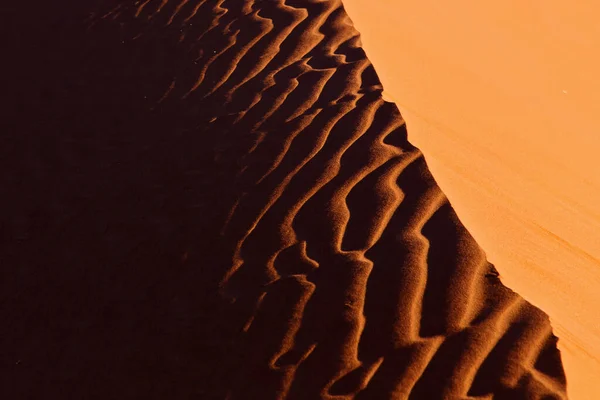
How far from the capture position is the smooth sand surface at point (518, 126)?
348cm

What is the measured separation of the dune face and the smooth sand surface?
0.17m

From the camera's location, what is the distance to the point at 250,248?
4.05 m

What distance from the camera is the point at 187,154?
16.8ft

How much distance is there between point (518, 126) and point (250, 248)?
6.57ft

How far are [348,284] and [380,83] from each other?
2103 mm

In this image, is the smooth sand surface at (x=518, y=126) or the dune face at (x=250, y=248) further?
the smooth sand surface at (x=518, y=126)

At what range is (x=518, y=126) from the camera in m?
4.92

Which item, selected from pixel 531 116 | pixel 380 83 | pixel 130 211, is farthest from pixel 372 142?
pixel 130 211

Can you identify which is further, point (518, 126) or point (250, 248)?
point (518, 126)

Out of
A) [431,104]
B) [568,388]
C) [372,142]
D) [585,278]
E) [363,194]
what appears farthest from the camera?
[431,104]

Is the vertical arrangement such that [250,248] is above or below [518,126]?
below

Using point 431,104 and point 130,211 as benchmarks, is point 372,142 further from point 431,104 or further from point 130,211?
point 130,211

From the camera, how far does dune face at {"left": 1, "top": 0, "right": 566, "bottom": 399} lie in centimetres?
322

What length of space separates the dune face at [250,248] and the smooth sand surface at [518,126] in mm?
168
